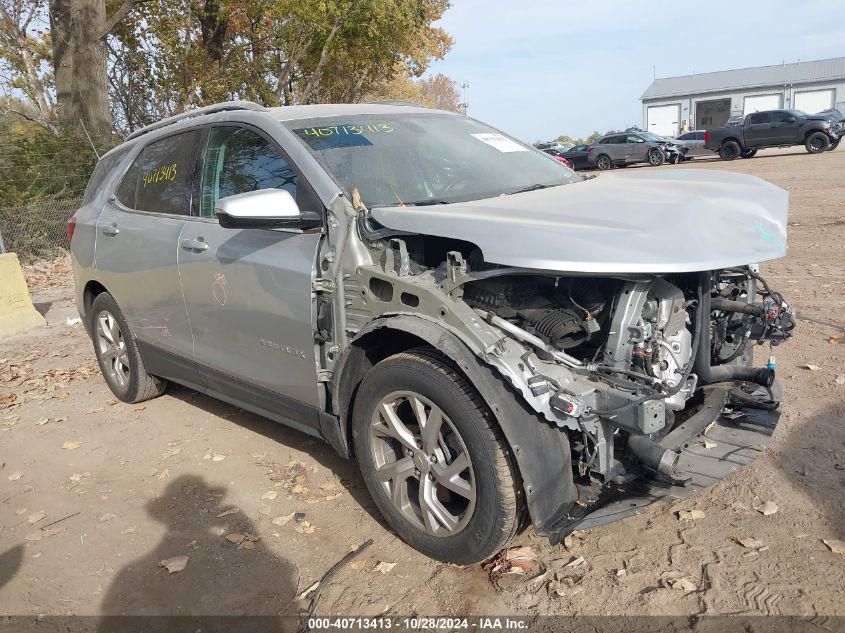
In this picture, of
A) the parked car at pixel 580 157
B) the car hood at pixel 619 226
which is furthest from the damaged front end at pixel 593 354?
the parked car at pixel 580 157

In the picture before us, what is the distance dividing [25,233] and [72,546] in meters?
11.0

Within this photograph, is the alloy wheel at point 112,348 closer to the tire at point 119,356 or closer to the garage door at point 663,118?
the tire at point 119,356

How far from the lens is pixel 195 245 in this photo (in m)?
4.08

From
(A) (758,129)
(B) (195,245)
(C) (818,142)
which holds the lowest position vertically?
(C) (818,142)

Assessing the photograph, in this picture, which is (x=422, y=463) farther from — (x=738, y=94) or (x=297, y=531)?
(x=738, y=94)

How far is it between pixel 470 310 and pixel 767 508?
1793 millimetres

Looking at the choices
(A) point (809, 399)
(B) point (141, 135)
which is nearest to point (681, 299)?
(A) point (809, 399)

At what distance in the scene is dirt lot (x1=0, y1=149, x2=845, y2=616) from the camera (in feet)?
9.50

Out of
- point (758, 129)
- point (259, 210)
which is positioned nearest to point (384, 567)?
point (259, 210)

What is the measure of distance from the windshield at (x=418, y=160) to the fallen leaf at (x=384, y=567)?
5.45 ft

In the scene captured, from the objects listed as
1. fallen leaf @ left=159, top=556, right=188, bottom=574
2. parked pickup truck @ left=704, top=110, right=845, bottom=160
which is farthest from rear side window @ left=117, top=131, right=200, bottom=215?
parked pickup truck @ left=704, top=110, right=845, bottom=160

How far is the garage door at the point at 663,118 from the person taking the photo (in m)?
59.9

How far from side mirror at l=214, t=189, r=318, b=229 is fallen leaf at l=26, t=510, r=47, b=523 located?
2083mm

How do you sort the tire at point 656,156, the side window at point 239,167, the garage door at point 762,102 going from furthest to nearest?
1. the garage door at point 762,102
2. the tire at point 656,156
3. the side window at point 239,167
